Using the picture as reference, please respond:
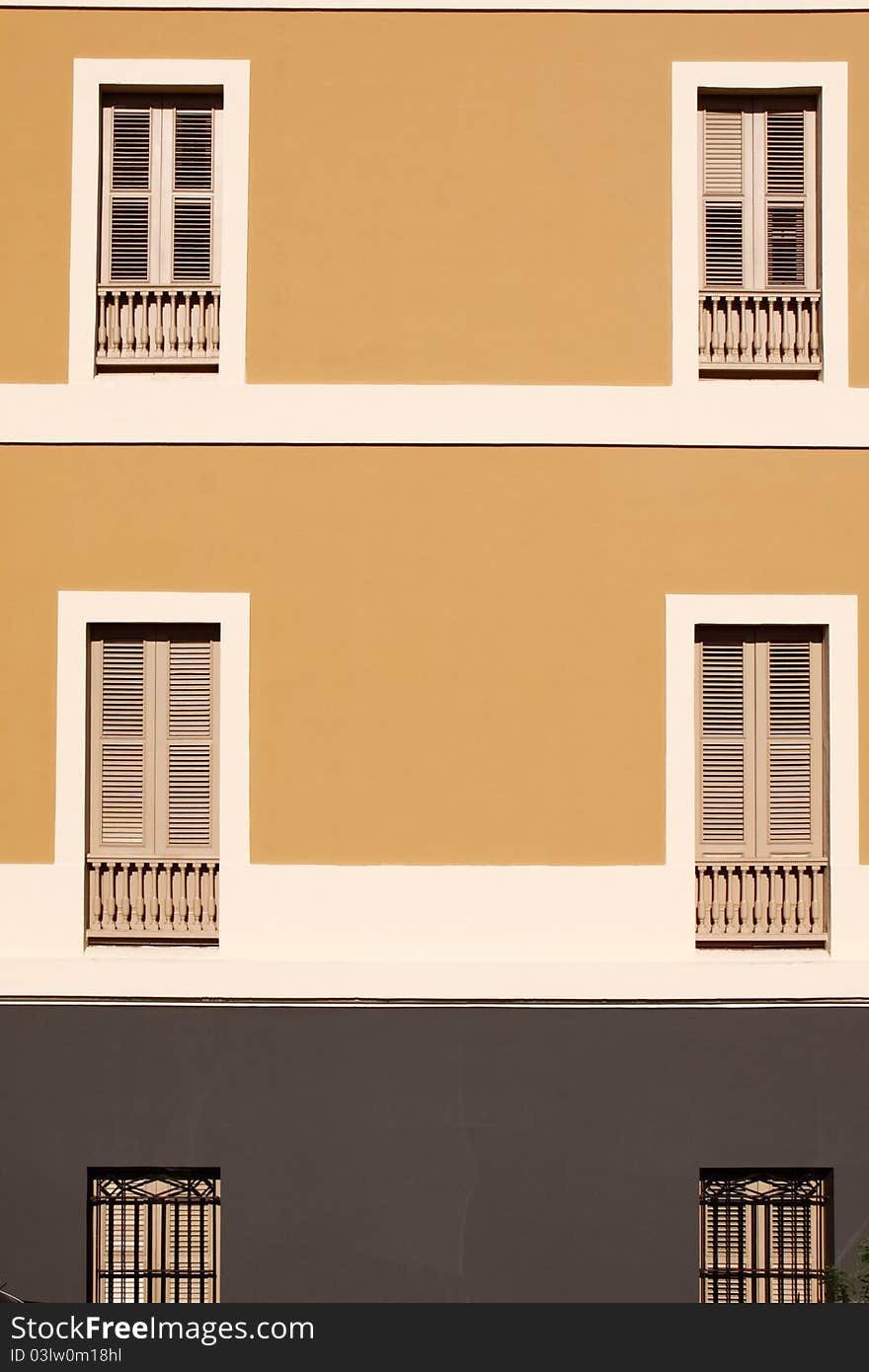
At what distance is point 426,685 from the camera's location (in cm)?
839

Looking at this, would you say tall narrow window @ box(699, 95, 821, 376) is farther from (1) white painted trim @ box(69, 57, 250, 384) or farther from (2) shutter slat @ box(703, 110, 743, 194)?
(1) white painted trim @ box(69, 57, 250, 384)

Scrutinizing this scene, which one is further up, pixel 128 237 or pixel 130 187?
pixel 130 187

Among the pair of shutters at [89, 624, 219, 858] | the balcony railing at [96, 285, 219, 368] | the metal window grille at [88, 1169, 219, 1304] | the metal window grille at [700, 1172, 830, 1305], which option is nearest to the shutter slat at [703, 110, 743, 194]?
the balcony railing at [96, 285, 219, 368]

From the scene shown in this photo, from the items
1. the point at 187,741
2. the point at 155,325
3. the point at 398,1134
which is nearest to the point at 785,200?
the point at 155,325

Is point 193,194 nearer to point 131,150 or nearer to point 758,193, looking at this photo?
point 131,150

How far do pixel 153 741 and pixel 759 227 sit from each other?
547 centimetres

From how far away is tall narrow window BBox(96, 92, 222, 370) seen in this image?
→ 339 inches

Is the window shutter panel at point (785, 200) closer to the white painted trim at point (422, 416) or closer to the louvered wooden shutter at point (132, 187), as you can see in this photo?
the white painted trim at point (422, 416)

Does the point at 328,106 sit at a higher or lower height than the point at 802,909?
higher

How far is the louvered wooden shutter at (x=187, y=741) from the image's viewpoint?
28.0 feet

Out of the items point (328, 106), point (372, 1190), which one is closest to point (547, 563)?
point (328, 106)

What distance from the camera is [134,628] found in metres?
8.55

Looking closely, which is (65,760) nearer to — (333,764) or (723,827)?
(333,764)

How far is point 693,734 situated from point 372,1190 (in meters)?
3.64
